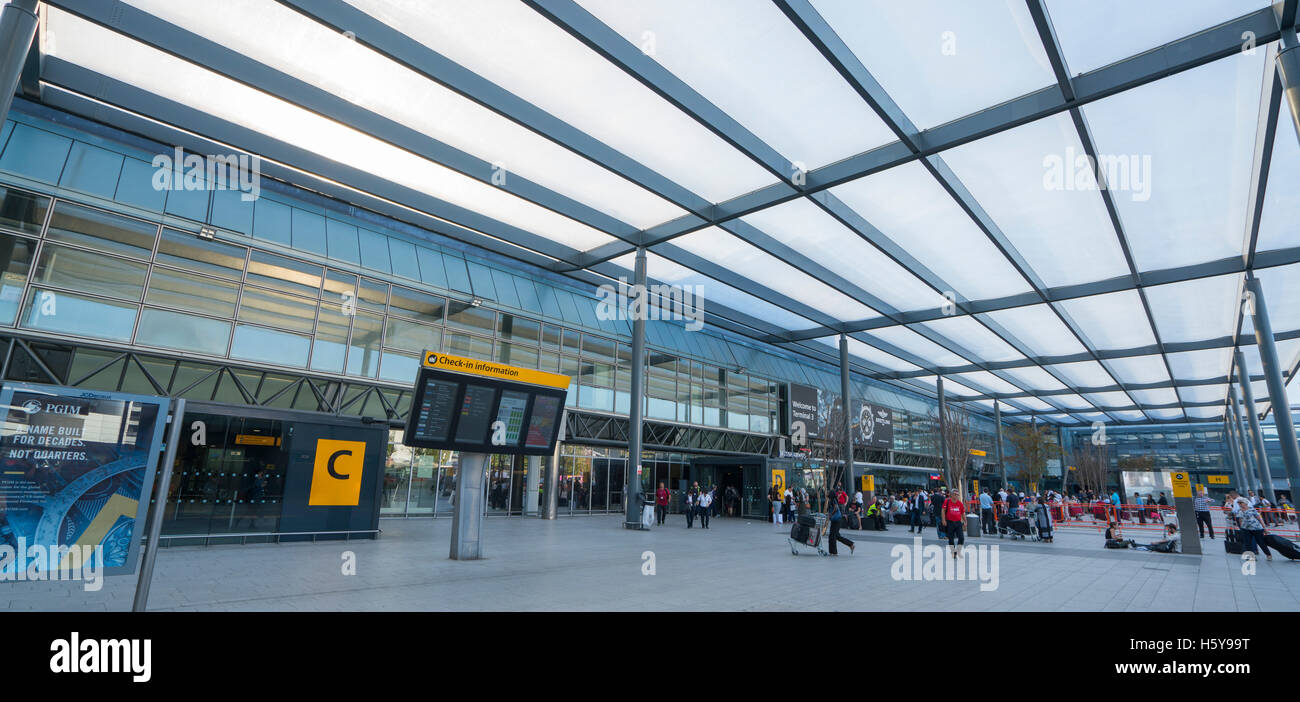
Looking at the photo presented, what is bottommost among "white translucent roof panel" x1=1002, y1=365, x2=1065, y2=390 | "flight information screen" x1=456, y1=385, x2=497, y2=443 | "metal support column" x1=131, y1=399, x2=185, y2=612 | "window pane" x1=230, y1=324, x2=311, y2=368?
"metal support column" x1=131, y1=399, x2=185, y2=612

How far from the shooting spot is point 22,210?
14.2 meters

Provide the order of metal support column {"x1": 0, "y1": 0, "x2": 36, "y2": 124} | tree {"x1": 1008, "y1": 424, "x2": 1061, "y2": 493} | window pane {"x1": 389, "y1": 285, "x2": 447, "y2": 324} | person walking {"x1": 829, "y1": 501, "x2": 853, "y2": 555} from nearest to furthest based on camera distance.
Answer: metal support column {"x1": 0, "y1": 0, "x2": 36, "y2": 124}, person walking {"x1": 829, "y1": 501, "x2": 853, "y2": 555}, window pane {"x1": 389, "y1": 285, "x2": 447, "y2": 324}, tree {"x1": 1008, "y1": 424, "x2": 1061, "y2": 493}

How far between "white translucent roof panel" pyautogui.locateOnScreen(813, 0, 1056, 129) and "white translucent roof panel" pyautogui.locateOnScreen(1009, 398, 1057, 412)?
4921 centimetres

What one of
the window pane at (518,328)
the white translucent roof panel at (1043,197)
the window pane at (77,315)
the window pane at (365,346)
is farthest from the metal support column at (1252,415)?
the window pane at (77,315)

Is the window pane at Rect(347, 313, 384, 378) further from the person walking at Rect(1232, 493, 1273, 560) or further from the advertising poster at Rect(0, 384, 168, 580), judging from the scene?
the person walking at Rect(1232, 493, 1273, 560)

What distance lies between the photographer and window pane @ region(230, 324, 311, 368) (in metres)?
17.0

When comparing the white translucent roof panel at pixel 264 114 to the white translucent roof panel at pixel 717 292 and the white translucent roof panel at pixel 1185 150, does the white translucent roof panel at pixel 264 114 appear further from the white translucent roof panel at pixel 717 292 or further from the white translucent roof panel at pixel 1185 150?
the white translucent roof panel at pixel 1185 150

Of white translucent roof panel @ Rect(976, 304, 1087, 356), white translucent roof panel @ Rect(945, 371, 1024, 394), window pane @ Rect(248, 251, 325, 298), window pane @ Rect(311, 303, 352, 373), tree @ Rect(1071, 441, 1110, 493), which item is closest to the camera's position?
window pane @ Rect(248, 251, 325, 298)

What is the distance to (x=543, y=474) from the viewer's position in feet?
90.5

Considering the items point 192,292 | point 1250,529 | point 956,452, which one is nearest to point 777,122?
point 1250,529

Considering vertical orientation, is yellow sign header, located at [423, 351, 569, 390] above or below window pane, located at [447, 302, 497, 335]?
below

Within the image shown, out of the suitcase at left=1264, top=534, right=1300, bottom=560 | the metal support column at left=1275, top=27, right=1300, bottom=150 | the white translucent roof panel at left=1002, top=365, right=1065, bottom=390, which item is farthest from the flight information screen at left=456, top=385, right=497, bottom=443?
the white translucent roof panel at left=1002, top=365, right=1065, bottom=390

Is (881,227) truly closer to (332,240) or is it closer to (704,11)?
(704,11)

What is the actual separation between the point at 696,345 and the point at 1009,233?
16.0 m
